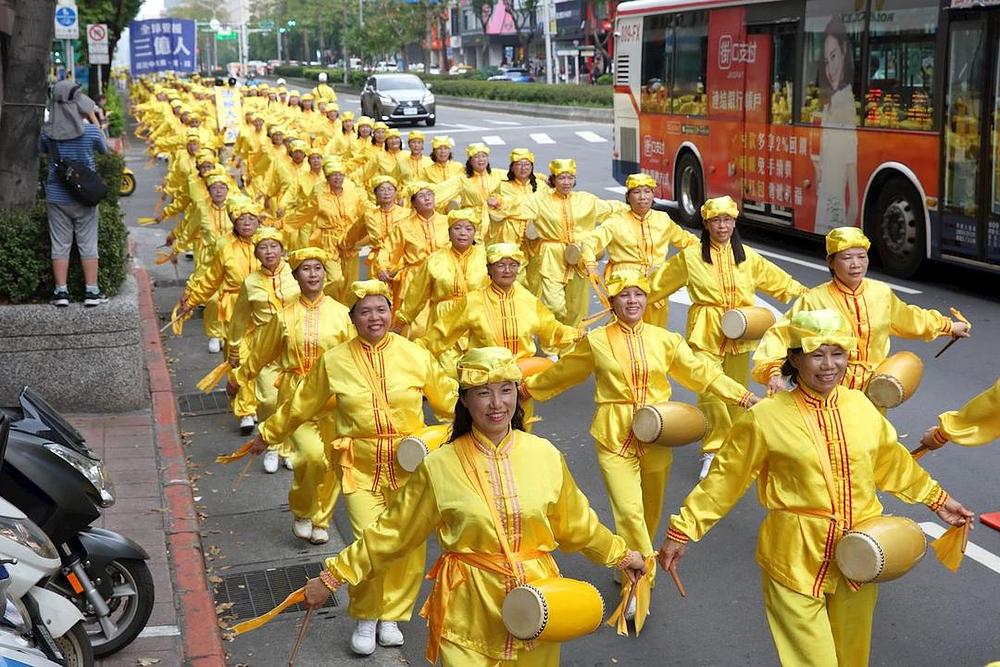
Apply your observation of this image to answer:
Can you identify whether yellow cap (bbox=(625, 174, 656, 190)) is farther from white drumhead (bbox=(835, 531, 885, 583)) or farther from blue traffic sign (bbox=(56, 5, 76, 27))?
blue traffic sign (bbox=(56, 5, 76, 27))

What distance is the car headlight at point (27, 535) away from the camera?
17.3 ft

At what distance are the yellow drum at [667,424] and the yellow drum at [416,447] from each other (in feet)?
3.16

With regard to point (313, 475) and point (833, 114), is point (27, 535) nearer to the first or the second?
point (313, 475)

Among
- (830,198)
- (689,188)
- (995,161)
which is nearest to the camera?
(995,161)

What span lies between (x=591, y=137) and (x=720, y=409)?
96.4ft

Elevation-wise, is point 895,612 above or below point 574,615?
below

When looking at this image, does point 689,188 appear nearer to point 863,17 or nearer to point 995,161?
point 863,17

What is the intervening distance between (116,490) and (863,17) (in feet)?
33.6

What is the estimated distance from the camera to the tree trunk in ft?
37.5

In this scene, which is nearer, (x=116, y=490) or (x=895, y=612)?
(x=895, y=612)

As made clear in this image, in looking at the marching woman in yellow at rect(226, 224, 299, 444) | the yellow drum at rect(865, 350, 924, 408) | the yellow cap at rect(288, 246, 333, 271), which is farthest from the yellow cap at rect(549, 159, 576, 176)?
the yellow drum at rect(865, 350, 924, 408)

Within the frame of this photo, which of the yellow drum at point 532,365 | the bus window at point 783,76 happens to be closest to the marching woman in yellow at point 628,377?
the yellow drum at point 532,365

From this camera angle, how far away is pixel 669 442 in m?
6.96

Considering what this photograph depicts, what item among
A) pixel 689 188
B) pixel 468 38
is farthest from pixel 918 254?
pixel 468 38
